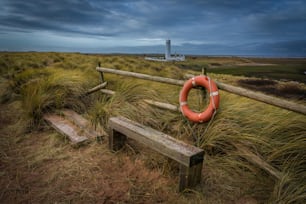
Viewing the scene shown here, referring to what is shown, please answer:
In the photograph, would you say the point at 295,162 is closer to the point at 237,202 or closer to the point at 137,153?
the point at 237,202

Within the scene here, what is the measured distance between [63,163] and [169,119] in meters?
1.75

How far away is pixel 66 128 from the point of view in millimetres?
3510

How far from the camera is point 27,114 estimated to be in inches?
157

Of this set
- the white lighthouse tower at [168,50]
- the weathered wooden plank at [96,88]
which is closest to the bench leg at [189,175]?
the weathered wooden plank at [96,88]

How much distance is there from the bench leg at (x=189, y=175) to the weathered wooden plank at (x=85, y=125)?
1.64 metres

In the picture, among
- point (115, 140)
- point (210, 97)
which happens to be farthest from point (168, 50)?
point (115, 140)

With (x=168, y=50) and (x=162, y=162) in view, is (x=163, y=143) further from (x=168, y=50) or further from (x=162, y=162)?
(x=168, y=50)

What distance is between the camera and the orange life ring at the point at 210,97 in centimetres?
278

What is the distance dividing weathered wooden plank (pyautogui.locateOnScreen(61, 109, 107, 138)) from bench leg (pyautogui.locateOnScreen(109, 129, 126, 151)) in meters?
0.41

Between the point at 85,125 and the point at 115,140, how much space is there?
3.17 ft

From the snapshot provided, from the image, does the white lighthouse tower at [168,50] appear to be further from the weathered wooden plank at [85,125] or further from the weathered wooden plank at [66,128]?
the weathered wooden plank at [66,128]

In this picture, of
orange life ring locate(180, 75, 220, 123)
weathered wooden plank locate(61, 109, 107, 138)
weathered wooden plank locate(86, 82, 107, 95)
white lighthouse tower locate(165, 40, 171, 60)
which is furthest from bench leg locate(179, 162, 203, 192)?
white lighthouse tower locate(165, 40, 171, 60)

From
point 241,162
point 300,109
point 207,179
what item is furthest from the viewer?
point 241,162

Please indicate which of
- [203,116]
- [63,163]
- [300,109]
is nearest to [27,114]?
[63,163]
